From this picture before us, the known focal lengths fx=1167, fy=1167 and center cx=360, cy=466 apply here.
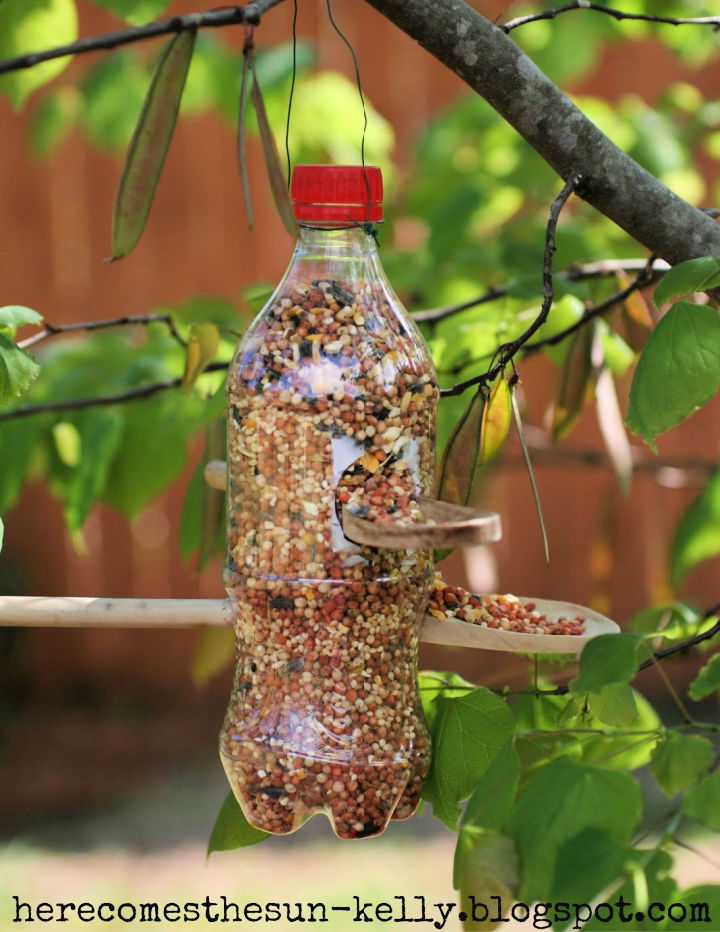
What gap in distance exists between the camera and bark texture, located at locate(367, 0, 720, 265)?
43.7 inches

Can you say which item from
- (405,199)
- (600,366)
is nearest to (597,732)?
(600,366)

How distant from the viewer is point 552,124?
1135 millimetres

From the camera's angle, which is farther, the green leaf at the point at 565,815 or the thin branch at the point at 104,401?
the thin branch at the point at 104,401

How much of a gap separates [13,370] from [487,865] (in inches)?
26.1

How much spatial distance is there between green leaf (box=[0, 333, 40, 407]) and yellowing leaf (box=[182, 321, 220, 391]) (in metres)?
0.24

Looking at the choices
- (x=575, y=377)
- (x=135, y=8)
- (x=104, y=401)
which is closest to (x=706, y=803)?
(x=575, y=377)

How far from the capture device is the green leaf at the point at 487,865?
92 cm

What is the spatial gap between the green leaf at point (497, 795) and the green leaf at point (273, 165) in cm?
57

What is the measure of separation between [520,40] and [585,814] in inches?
74.6

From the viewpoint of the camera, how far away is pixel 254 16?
111 cm

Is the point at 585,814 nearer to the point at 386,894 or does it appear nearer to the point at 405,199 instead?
the point at 405,199

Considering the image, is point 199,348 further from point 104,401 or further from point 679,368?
point 679,368

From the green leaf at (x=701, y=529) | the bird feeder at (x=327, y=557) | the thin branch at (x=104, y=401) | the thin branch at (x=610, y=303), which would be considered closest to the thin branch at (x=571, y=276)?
the thin branch at (x=610, y=303)

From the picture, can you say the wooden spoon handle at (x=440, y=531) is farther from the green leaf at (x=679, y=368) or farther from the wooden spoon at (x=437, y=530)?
the green leaf at (x=679, y=368)
